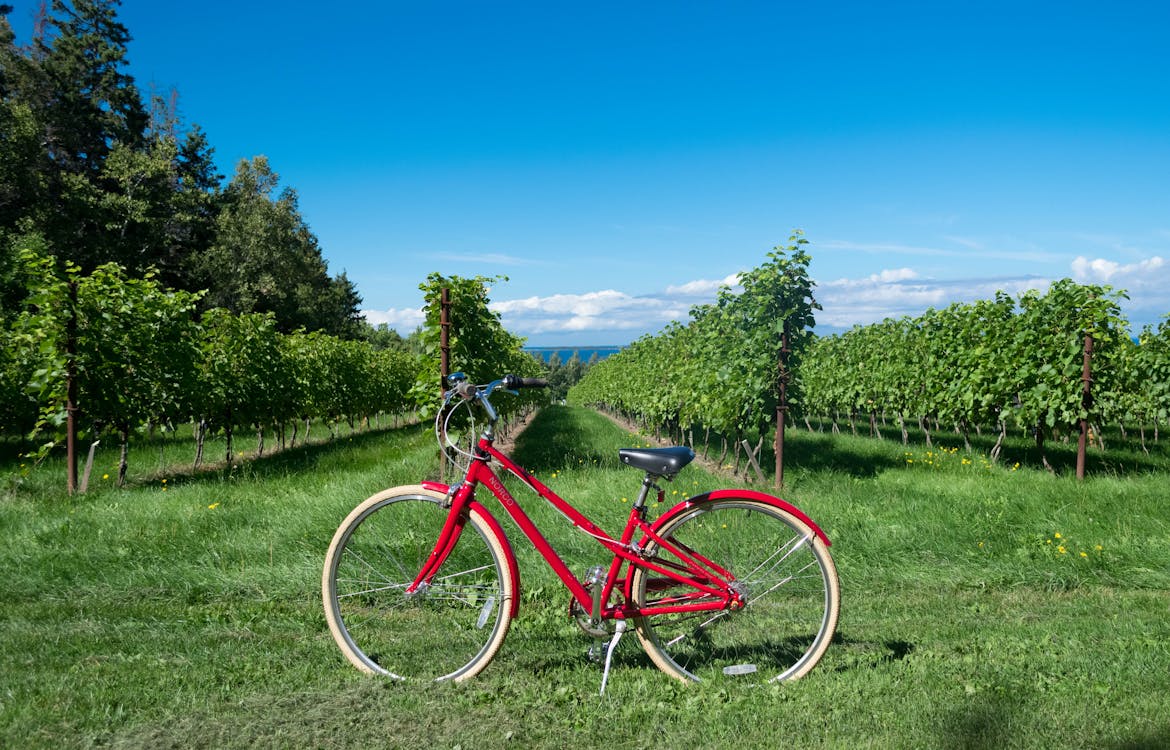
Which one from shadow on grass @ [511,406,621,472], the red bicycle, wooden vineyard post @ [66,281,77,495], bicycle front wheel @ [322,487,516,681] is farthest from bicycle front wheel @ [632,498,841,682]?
wooden vineyard post @ [66,281,77,495]

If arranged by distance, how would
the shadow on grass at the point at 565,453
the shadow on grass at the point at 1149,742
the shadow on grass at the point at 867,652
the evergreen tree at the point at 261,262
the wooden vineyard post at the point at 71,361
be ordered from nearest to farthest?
the shadow on grass at the point at 1149,742 < the shadow on grass at the point at 867,652 < the wooden vineyard post at the point at 71,361 < the shadow on grass at the point at 565,453 < the evergreen tree at the point at 261,262

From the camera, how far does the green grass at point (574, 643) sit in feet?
7.95

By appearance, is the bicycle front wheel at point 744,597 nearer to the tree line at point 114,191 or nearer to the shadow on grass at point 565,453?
the shadow on grass at point 565,453

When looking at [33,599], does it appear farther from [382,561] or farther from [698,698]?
[698,698]

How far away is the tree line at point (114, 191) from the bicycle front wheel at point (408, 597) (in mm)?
17892

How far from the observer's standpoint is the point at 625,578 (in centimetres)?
290

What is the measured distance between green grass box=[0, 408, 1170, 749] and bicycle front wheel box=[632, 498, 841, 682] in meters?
0.14

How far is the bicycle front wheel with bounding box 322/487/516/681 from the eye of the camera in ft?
9.42

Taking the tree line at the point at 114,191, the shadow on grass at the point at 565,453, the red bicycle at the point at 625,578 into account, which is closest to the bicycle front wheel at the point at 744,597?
the red bicycle at the point at 625,578

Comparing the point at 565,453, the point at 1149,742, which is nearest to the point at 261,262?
the point at 565,453

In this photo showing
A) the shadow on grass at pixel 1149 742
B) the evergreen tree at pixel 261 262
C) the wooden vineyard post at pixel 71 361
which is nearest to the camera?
the shadow on grass at pixel 1149 742

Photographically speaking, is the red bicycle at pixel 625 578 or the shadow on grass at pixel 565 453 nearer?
the red bicycle at pixel 625 578

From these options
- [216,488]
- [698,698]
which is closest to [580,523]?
[698,698]

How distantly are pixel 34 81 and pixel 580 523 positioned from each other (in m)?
31.2
